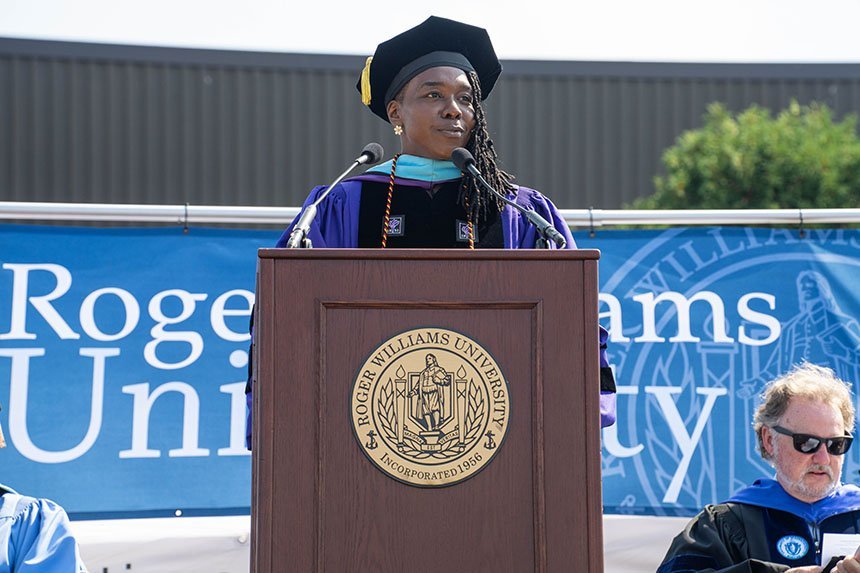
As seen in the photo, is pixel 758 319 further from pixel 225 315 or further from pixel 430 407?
pixel 430 407

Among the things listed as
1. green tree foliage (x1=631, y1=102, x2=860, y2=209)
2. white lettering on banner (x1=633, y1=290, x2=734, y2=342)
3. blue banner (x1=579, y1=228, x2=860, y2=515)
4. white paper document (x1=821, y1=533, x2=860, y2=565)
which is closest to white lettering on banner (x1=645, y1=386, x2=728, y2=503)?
blue banner (x1=579, y1=228, x2=860, y2=515)

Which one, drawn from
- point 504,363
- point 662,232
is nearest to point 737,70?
point 662,232

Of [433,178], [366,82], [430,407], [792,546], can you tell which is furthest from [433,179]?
[792,546]

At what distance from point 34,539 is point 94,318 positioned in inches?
53.1

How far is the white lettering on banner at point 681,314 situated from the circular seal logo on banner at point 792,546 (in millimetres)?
1121

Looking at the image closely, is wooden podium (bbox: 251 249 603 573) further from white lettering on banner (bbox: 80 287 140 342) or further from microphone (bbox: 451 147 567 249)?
white lettering on banner (bbox: 80 287 140 342)

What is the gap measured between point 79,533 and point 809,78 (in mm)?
9079

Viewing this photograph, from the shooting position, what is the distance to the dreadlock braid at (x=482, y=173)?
3273 millimetres

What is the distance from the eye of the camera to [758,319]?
4.51 meters

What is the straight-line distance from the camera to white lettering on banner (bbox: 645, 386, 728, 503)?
4.41 metres

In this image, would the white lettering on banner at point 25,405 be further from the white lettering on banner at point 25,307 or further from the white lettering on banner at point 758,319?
the white lettering on banner at point 758,319

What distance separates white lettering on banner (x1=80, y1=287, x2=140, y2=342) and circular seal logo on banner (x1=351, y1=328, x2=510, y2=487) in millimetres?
2097

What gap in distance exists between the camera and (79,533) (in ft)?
13.9

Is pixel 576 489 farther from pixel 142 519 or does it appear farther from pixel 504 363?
pixel 142 519
